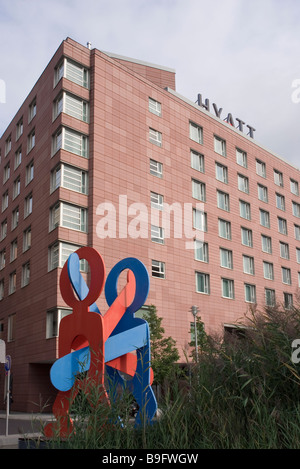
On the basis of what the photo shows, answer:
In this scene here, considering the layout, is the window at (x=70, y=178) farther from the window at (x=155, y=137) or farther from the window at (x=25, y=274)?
the window at (x=155, y=137)

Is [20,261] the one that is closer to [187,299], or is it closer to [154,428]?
[187,299]

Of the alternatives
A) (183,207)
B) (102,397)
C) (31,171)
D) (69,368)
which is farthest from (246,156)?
(102,397)

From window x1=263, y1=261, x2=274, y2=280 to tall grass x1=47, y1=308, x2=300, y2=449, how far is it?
38.4 m

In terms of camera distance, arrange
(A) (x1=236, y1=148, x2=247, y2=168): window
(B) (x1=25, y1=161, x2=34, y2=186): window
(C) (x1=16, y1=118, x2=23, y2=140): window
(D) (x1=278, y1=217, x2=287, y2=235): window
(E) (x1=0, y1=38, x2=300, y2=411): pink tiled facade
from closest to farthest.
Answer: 1. (E) (x1=0, y1=38, x2=300, y2=411): pink tiled facade
2. (B) (x1=25, y1=161, x2=34, y2=186): window
3. (C) (x1=16, y1=118, x2=23, y2=140): window
4. (A) (x1=236, y1=148, x2=247, y2=168): window
5. (D) (x1=278, y1=217, x2=287, y2=235): window

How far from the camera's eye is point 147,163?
35.0 meters

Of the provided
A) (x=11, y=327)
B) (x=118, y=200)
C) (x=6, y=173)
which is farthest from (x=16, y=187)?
(x=118, y=200)

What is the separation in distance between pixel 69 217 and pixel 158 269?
290 inches

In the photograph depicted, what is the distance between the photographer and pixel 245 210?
144 feet

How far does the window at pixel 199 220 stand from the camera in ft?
123

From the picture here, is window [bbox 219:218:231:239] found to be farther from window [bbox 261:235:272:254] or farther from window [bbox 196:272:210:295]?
window [bbox 261:235:272:254]

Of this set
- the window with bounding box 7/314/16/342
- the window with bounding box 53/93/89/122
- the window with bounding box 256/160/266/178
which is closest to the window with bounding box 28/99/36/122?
the window with bounding box 53/93/89/122

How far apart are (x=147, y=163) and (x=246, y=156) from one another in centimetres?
1422

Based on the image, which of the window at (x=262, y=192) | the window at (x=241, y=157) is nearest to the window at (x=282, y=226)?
the window at (x=262, y=192)

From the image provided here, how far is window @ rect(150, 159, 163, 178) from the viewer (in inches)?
1398
